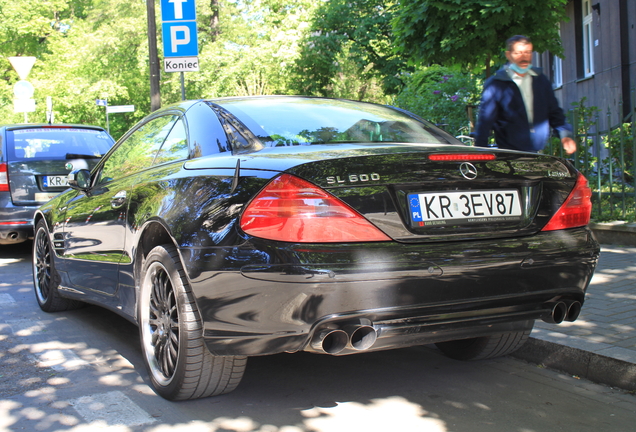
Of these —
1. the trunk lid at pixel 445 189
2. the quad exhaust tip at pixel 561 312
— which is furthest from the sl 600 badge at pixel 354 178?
the quad exhaust tip at pixel 561 312

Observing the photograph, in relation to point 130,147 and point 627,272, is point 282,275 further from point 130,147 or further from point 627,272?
point 627,272

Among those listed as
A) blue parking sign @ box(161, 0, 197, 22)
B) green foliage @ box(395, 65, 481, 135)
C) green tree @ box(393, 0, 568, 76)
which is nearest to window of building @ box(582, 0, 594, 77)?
green foliage @ box(395, 65, 481, 135)

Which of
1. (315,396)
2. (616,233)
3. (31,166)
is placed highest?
(31,166)

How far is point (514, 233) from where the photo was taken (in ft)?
10.7

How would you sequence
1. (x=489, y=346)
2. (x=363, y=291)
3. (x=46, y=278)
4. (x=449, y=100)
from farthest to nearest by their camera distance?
(x=449, y=100) < (x=46, y=278) < (x=489, y=346) < (x=363, y=291)

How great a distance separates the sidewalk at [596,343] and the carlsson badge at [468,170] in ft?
4.59

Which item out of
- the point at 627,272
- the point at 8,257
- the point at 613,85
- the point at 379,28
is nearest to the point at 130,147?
the point at 627,272

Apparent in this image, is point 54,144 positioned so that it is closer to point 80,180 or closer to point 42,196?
point 42,196

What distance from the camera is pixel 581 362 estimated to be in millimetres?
4059

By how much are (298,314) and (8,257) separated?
301 inches

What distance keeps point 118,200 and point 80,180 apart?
865mm

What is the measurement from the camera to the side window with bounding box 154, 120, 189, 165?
3959mm

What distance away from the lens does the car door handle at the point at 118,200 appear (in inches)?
167

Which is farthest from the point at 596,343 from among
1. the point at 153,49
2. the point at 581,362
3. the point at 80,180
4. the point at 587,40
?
the point at 587,40
